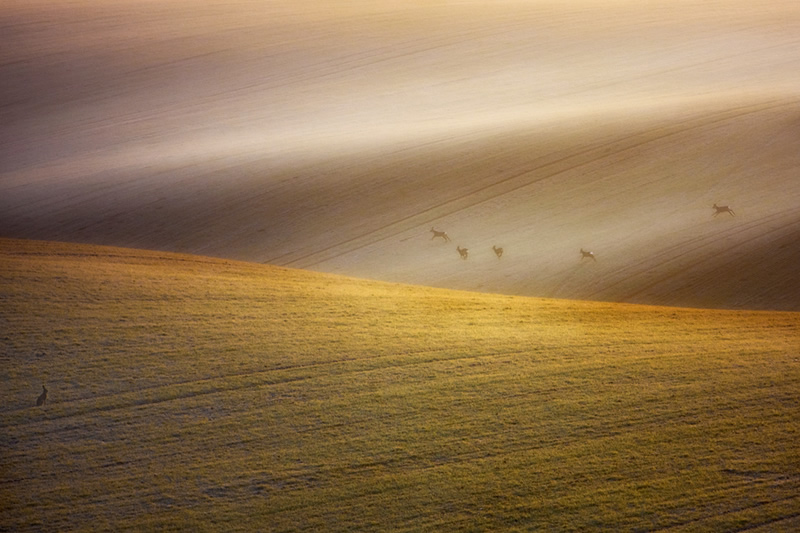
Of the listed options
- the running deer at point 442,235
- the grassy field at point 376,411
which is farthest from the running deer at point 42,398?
the running deer at point 442,235

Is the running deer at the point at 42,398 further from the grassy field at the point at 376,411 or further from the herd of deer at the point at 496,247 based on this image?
the herd of deer at the point at 496,247

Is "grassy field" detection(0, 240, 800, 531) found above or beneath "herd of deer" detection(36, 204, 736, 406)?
beneath

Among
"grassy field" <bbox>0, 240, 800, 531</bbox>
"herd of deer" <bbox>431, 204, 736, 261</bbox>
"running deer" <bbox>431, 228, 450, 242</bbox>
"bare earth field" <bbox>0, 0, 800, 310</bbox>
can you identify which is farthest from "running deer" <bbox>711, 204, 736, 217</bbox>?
"running deer" <bbox>431, 228, 450, 242</bbox>

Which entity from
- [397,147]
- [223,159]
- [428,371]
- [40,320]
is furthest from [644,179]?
[40,320]

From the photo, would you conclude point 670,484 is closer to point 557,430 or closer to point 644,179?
point 557,430

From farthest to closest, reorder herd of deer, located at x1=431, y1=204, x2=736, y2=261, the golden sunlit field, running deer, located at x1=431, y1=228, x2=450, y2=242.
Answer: running deer, located at x1=431, y1=228, x2=450, y2=242, herd of deer, located at x1=431, y1=204, x2=736, y2=261, the golden sunlit field

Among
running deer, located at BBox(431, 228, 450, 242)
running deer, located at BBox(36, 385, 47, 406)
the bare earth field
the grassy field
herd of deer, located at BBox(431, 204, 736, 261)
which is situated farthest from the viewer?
running deer, located at BBox(431, 228, 450, 242)

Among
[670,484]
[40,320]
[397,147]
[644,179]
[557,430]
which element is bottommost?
[670,484]

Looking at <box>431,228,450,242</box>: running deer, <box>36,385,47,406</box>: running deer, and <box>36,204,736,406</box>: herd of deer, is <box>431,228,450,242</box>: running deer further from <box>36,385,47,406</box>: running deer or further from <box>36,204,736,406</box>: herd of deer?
<box>36,385,47,406</box>: running deer

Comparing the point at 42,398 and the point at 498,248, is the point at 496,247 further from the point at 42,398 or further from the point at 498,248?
the point at 42,398
